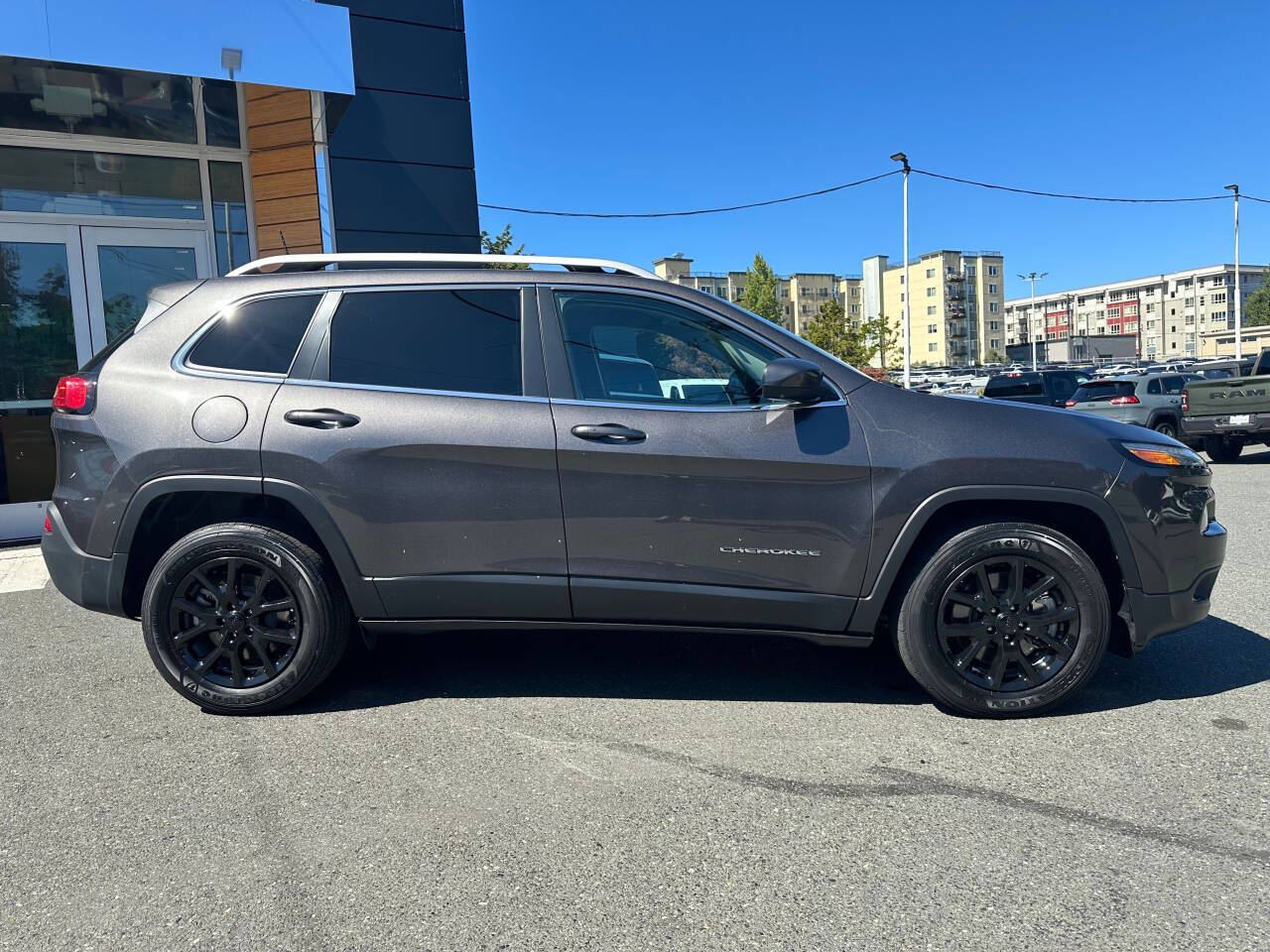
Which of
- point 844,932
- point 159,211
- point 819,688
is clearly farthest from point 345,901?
point 159,211

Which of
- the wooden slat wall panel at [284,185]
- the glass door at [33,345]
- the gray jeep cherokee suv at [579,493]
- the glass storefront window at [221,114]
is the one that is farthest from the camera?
the wooden slat wall panel at [284,185]

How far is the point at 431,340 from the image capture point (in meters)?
3.62

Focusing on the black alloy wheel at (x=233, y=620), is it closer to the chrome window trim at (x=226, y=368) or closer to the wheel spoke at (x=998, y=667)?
the chrome window trim at (x=226, y=368)

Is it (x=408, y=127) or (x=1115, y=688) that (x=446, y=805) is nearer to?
(x=1115, y=688)

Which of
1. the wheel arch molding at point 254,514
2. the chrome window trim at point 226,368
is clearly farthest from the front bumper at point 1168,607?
the chrome window trim at point 226,368

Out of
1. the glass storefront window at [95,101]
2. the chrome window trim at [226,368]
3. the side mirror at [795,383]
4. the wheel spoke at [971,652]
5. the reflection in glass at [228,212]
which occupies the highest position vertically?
the glass storefront window at [95,101]

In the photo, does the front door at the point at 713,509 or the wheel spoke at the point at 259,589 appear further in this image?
the wheel spoke at the point at 259,589

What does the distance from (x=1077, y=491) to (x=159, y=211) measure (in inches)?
336


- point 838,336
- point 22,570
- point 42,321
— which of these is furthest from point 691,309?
point 838,336

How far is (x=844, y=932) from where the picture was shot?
2.20 m

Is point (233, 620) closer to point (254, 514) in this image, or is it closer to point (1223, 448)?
point (254, 514)

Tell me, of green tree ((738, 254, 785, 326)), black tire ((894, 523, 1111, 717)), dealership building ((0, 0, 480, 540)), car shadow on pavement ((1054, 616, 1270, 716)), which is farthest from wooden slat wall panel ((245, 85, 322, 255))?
green tree ((738, 254, 785, 326))

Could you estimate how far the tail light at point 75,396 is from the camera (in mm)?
3643

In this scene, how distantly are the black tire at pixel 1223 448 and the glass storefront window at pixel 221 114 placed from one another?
14100 millimetres
